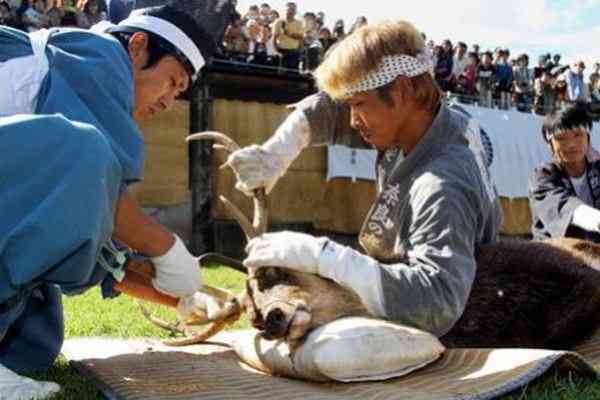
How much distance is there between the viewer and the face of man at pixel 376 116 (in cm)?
375

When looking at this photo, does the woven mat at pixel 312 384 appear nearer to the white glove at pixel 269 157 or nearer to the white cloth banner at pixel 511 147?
the white glove at pixel 269 157

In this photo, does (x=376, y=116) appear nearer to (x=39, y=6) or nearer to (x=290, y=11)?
(x=39, y=6)

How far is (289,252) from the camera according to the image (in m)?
3.39

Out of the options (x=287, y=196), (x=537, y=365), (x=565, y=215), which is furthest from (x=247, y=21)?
(x=537, y=365)

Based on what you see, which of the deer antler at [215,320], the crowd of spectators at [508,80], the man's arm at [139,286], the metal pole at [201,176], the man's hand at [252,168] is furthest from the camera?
the crowd of spectators at [508,80]

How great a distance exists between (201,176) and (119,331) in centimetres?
→ 834

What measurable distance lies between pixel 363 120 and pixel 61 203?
1513 mm

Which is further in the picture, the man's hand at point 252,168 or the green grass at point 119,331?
the man's hand at point 252,168

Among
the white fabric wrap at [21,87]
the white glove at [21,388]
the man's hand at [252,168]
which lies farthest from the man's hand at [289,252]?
the white fabric wrap at [21,87]

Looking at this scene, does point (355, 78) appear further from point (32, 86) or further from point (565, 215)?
point (565, 215)

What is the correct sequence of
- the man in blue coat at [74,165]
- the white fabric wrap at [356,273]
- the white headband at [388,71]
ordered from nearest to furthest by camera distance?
the man in blue coat at [74,165], the white fabric wrap at [356,273], the white headband at [388,71]

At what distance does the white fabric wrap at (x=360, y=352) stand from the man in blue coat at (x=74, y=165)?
22.6 inches

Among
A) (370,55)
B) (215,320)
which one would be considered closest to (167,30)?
(370,55)

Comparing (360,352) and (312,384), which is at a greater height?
(360,352)
